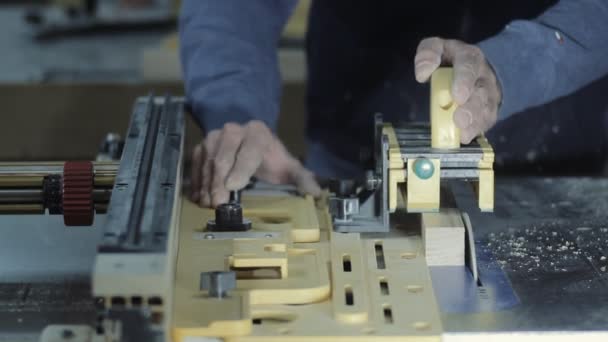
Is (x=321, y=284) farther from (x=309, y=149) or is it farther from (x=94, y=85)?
(x=94, y=85)

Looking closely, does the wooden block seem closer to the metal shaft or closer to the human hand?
the human hand

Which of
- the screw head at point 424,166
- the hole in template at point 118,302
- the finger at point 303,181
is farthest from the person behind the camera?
the finger at point 303,181

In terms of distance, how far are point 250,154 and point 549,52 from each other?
50cm

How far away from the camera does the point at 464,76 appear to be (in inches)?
55.6

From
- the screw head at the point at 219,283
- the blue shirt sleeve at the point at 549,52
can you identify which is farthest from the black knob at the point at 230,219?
the blue shirt sleeve at the point at 549,52

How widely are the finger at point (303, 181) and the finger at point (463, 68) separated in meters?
0.33

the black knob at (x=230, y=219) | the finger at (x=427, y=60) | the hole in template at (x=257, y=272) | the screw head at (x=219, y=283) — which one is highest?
the finger at (x=427, y=60)

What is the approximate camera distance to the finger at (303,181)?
1646mm

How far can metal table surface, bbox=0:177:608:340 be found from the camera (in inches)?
48.8

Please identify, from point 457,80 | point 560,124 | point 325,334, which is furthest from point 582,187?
point 325,334

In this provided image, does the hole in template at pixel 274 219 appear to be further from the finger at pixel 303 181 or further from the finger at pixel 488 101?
the finger at pixel 488 101

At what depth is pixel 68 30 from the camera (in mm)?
3584

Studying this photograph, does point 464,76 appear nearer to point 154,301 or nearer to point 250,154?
point 250,154

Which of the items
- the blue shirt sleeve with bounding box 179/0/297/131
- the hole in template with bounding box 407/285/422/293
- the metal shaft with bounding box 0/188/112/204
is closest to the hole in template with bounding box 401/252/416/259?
the hole in template with bounding box 407/285/422/293
